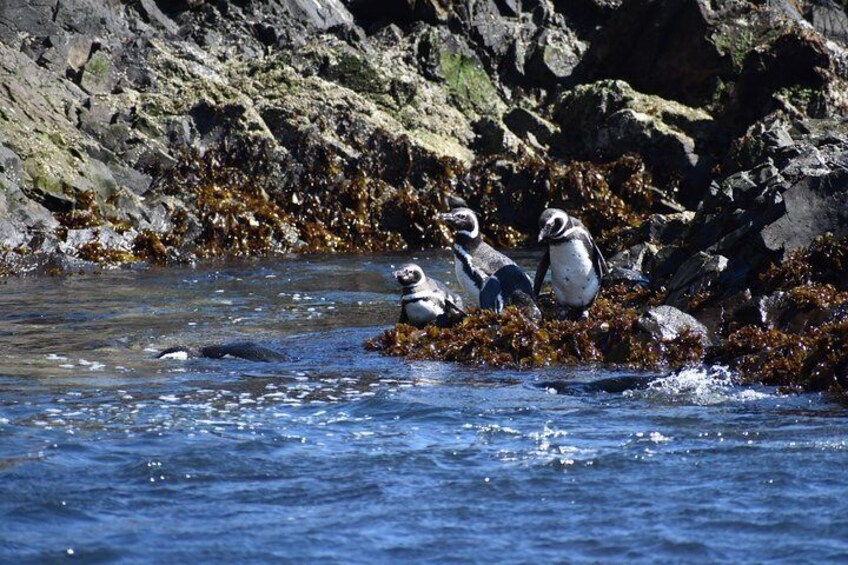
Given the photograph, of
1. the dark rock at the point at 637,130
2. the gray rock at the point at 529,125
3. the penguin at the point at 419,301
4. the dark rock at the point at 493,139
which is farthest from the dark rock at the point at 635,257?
the gray rock at the point at 529,125

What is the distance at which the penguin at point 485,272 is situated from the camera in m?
12.2

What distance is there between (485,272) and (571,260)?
103 cm

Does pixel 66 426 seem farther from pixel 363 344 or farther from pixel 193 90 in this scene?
pixel 193 90

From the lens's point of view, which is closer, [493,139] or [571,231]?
[571,231]

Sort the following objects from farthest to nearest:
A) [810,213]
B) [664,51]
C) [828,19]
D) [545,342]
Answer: [828,19] < [664,51] < [810,213] < [545,342]

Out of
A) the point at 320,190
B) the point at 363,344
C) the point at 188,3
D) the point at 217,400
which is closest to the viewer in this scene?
the point at 217,400

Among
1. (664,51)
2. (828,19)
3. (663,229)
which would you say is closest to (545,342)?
(663,229)

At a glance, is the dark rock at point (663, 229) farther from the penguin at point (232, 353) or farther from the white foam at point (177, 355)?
the white foam at point (177, 355)

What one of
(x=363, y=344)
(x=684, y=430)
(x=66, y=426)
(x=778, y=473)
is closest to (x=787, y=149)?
(x=363, y=344)

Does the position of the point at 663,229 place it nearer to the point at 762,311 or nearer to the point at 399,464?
the point at 762,311

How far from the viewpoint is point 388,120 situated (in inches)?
954

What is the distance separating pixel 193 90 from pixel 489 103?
6.65 metres

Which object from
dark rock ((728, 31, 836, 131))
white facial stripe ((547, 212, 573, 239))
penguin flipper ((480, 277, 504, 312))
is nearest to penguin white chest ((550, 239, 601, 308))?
white facial stripe ((547, 212, 573, 239))

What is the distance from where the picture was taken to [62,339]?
1193 centimetres
